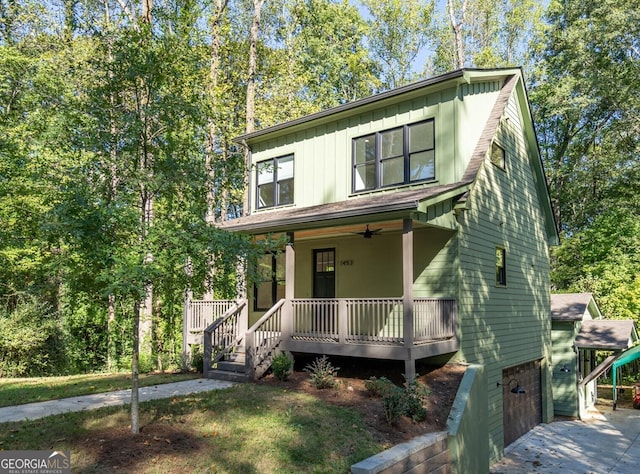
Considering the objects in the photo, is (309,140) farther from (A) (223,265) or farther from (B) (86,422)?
(B) (86,422)

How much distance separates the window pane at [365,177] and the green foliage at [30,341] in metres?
11.8

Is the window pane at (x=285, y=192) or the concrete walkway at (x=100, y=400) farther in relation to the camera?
the window pane at (x=285, y=192)

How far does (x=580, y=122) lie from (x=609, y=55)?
404 cm

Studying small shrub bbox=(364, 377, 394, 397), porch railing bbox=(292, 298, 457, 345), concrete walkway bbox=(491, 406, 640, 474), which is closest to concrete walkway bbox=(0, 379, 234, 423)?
porch railing bbox=(292, 298, 457, 345)

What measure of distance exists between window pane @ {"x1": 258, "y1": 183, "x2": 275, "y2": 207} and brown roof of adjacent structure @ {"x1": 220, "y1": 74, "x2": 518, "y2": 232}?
191cm

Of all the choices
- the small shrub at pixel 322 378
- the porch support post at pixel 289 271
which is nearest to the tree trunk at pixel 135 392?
the small shrub at pixel 322 378

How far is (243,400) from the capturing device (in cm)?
830

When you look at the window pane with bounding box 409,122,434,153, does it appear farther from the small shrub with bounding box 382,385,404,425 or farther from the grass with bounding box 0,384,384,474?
the grass with bounding box 0,384,384,474

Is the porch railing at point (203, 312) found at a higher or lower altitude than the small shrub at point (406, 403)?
higher

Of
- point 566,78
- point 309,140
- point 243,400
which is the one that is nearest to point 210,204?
point 243,400

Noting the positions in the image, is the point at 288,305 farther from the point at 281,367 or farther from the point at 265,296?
the point at 265,296

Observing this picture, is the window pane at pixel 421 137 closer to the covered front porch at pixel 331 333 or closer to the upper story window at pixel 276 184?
the covered front porch at pixel 331 333

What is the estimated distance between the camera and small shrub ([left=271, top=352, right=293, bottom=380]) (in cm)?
1014

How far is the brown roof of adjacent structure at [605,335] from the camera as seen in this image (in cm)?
1527
